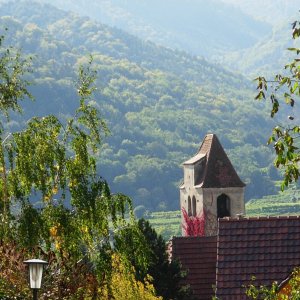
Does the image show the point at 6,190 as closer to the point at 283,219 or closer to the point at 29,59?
the point at 29,59

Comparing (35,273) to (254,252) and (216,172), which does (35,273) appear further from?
(216,172)

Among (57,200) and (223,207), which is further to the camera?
(223,207)

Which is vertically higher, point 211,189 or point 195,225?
point 211,189

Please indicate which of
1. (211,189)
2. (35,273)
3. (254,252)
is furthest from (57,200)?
(211,189)

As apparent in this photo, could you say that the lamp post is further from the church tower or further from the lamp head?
the church tower

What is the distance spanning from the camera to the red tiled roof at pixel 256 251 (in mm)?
27469

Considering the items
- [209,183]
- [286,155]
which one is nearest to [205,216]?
[209,183]

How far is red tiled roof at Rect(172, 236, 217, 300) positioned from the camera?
123 ft

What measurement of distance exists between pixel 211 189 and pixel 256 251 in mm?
29117

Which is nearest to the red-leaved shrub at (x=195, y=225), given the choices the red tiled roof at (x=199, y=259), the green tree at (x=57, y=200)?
the red tiled roof at (x=199, y=259)

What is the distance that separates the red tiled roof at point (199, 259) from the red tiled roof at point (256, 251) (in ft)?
29.2

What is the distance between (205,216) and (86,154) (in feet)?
116

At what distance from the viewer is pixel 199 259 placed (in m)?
38.3

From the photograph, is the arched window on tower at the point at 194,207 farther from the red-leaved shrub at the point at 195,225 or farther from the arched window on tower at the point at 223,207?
the arched window on tower at the point at 223,207
